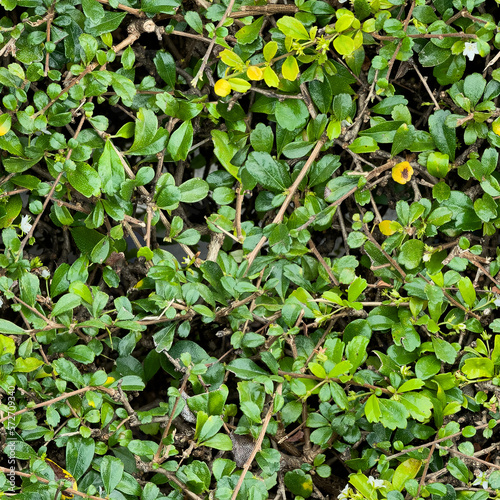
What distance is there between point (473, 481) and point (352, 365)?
0.39 meters

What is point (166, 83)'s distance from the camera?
136 centimetres

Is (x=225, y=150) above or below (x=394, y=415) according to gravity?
above

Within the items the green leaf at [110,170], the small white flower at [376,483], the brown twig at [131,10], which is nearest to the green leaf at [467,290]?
the small white flower at [376,483]

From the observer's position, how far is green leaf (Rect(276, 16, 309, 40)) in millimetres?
1187

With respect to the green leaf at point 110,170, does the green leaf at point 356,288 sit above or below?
below

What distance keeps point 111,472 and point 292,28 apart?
40.1 inches

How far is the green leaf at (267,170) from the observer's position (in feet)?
4.19

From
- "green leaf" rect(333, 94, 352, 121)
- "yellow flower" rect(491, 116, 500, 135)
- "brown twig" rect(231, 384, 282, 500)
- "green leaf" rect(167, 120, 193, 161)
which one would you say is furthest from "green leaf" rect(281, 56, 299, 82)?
"brown twig" rect(231, 384, 282, 500)

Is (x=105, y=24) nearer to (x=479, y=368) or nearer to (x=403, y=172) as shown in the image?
(x=403, y=172)

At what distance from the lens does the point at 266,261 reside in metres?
→ 1.26

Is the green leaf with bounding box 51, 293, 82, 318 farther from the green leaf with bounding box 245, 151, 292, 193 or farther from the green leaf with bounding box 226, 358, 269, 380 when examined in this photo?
the green leaf with bounding box 245, 151, 292, 193

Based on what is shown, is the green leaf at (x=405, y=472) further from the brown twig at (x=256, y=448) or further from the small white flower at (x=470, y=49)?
the small white flower at (x=470, y=49)

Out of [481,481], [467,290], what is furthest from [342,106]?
[481,481]

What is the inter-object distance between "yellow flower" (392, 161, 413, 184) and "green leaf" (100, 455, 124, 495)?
0.88m
